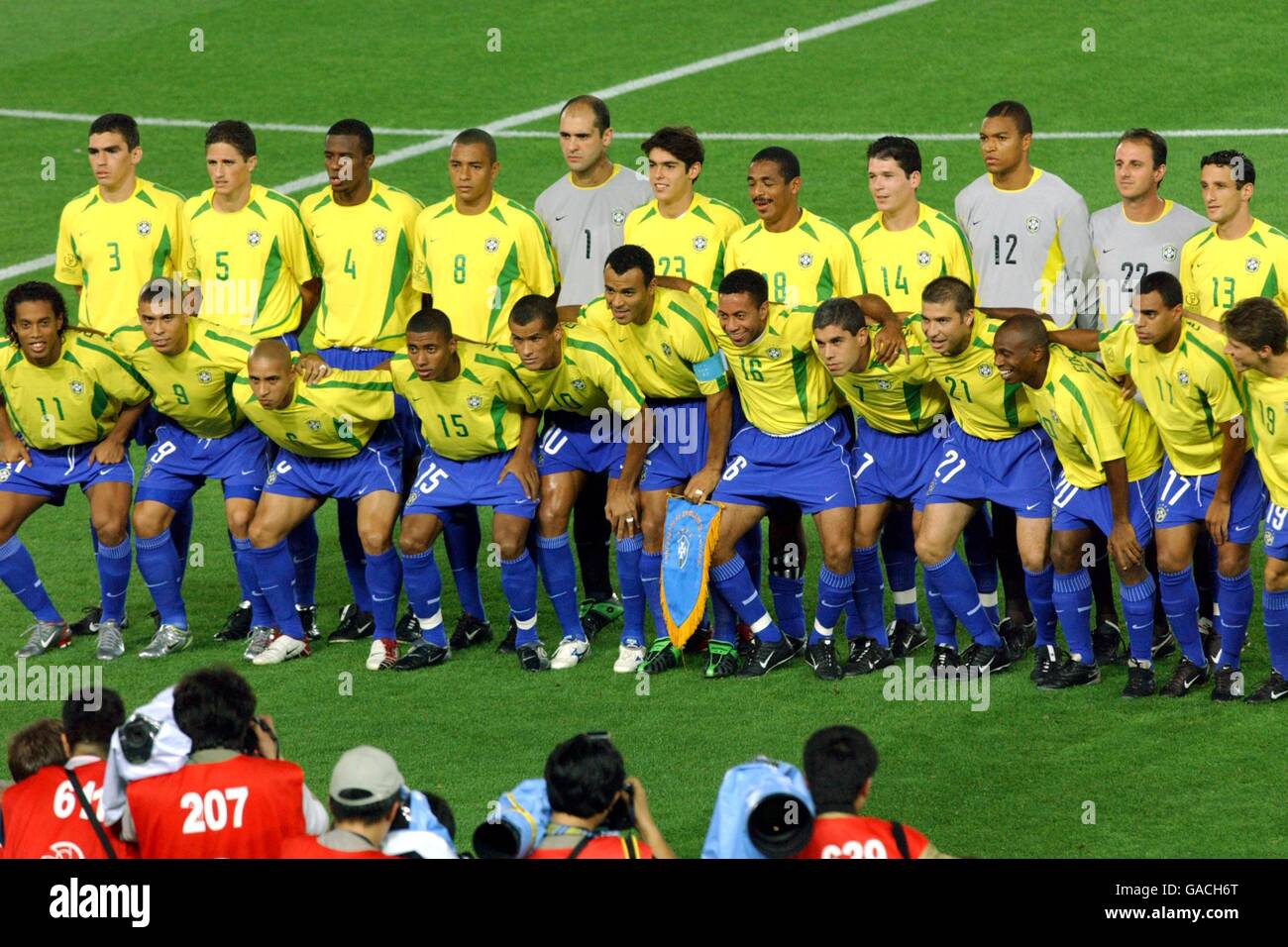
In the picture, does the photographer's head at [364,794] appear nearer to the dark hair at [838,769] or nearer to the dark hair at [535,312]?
the dark hair at [838,769]

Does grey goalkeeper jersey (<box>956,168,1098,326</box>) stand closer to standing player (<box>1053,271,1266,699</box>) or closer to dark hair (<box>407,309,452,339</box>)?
standing player (<box>1053,271,1266,699</box>)

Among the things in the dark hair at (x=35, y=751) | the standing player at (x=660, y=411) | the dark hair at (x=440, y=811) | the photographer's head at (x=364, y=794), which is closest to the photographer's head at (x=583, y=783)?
the photographer's head at (x=364, y=794)

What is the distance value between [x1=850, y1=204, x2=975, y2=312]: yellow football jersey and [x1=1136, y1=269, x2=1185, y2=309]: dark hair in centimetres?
116

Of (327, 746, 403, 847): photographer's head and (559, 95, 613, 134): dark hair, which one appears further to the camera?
(559, 95, 613, 134): dark hair

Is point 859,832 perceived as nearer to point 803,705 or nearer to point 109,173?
point 803,705

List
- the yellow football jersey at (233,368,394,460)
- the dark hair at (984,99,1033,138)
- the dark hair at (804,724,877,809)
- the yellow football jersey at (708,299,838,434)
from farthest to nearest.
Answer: the yellow football jersey at (233,368,394,460), the dark hair at (984,99,1033,138), the yellow football jersey at (708,299,838,434), the dark hair at (804,724,877,809)

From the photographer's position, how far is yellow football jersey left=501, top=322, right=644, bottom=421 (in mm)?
9703

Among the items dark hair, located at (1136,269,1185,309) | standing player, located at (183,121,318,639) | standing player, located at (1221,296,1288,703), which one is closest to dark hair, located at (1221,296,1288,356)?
standing player, located at (1221,296,1288,703)

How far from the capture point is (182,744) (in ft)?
19.4

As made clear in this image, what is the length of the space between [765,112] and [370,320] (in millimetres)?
9603

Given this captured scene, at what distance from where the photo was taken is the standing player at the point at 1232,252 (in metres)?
A: 9.34

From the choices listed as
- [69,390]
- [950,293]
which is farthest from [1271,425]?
[69,390]

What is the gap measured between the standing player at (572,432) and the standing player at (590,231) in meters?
0.45
